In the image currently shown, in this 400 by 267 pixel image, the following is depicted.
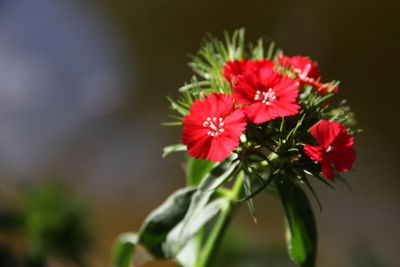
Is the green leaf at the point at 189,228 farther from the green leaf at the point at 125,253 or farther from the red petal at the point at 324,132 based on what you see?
the red petal at the point at 324,132

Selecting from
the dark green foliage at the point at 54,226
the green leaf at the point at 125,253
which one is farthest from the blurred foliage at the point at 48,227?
the green leaf at the point at 125,253

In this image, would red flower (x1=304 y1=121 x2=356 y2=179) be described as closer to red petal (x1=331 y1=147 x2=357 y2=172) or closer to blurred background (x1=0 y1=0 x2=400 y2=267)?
red petal (x1=331 y1=147 x2=357 y2=172)

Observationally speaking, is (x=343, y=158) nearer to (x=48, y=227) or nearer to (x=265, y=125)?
(x=265, y=125)

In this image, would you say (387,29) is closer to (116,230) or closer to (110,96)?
(110,96)

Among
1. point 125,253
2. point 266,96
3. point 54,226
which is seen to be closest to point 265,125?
point 266,96

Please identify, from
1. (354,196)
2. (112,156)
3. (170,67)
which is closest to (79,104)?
(112,156)
